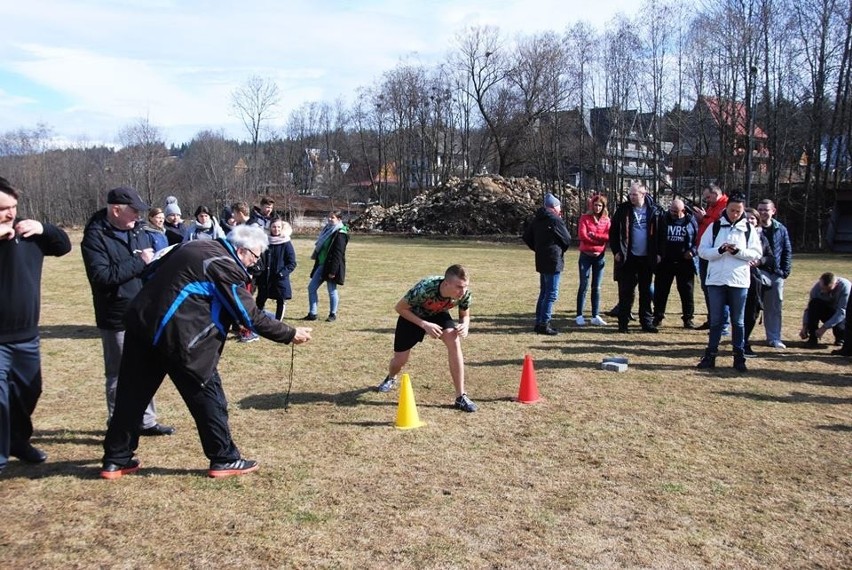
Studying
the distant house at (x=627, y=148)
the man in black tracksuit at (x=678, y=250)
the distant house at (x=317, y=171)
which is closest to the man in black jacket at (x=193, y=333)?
the man in black tracksuit at (x=678, y=250)

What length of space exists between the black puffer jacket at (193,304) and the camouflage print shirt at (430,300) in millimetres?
1905

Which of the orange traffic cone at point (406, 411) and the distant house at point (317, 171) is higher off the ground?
the distant house at point (317, 171)

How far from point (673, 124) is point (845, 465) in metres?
33.5

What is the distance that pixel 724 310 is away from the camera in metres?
7.95

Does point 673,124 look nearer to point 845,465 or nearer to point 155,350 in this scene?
point 845,465

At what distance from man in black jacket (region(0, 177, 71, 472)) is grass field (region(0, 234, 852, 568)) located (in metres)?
0.48

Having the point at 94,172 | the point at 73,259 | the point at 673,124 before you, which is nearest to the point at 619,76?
the point at 673,124

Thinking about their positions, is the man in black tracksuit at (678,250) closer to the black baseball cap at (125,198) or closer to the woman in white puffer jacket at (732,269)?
the woman in white puffer jacket at (732,269)

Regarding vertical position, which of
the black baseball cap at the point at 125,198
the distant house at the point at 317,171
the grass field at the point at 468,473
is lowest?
the grass field at the point at 468,473

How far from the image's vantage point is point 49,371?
7891mm

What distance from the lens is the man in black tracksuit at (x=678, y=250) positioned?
10320 millimetres

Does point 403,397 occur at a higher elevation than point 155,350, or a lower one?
lower

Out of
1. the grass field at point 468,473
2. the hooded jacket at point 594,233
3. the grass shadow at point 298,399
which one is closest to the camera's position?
the grass field at point 468,473

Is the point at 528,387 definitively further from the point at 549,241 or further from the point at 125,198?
the point at 125,198
